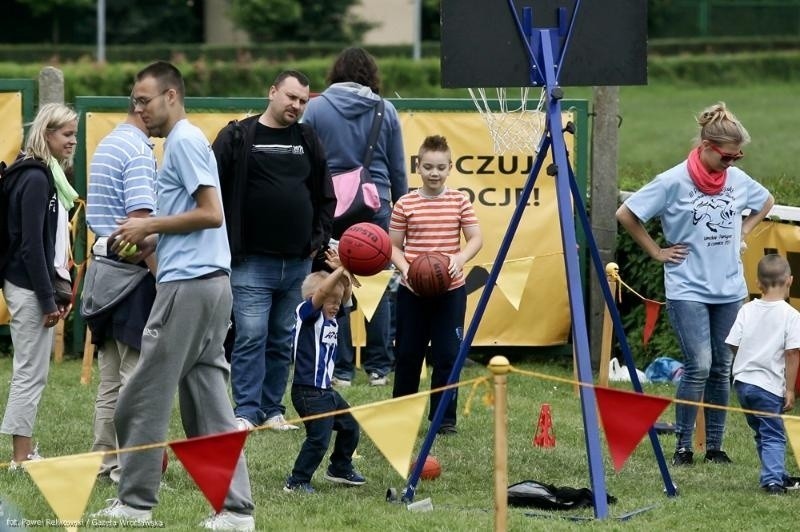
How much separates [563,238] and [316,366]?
1.34 meters

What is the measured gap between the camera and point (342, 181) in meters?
9.47

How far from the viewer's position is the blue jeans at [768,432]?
7648 mm

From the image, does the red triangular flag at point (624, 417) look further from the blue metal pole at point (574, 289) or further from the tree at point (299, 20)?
the tree at point (299, 20)

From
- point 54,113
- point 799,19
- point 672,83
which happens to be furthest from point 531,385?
point 799,19

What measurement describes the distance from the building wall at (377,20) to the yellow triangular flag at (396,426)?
45553 mm

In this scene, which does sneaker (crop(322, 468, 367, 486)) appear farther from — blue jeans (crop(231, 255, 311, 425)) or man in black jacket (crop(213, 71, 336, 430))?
blue jeans (crop(231, 255, 311, 425))

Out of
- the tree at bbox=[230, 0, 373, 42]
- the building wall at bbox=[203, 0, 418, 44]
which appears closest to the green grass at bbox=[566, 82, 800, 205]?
the tree at bbox=[230, 0, 373, 42]

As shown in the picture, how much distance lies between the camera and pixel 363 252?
280 inches

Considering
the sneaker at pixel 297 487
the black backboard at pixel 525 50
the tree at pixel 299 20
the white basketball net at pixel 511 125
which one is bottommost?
the sneaker at pixel 297 487

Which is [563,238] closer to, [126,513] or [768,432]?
[768,432]

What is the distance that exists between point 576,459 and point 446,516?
1670 mm

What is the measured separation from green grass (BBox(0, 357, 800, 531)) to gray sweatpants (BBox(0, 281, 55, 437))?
0.32 metres

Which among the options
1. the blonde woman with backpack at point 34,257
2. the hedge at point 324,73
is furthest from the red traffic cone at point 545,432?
the hedge at point 324,73

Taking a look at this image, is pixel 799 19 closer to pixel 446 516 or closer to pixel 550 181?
pixel 550 181
